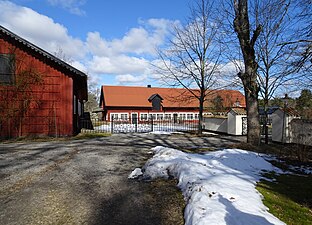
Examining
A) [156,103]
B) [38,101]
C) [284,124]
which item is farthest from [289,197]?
[156,103]

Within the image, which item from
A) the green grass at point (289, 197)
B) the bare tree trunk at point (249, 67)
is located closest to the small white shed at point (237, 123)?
the bare tree trunk at point (249, 67)

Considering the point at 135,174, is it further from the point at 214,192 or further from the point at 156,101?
the point at 156,101

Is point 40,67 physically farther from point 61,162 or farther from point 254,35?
point 254,35

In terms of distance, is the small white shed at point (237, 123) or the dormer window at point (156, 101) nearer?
the small white shed at point (237, 123)

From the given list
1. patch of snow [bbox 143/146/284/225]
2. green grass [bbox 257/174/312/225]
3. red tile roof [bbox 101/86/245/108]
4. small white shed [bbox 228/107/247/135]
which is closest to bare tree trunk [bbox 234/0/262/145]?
patch of snow [bbox 143/146/284/225]

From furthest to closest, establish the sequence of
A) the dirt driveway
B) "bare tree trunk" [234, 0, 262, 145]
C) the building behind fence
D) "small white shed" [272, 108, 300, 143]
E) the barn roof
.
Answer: the building behind fence, the barn roof, "small white shed" [272, 108, 300, 143], "bare tree trunk" [234, 0, 262, 145], the dirt driveway

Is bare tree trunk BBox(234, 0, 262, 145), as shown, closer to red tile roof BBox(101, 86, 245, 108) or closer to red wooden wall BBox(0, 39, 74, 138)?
red wooden wall BBox(0, 39, 74, 138)

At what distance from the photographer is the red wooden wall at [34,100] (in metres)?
15.2

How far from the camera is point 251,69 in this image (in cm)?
1126

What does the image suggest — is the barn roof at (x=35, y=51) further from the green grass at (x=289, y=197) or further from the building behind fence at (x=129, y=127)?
the green grass at (x=289, y=197)

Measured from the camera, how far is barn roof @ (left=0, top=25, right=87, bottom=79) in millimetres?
14883

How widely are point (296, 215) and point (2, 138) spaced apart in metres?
16.3

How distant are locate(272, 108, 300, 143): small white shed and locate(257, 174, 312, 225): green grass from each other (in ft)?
22.8

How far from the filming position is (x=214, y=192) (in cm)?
443
